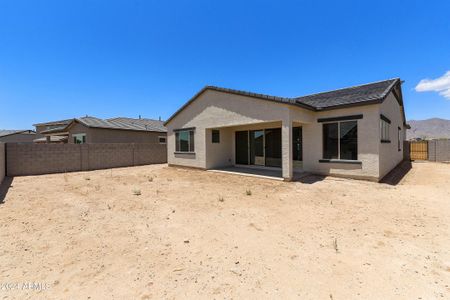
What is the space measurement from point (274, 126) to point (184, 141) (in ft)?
19.1

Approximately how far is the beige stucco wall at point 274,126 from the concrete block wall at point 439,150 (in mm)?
9077

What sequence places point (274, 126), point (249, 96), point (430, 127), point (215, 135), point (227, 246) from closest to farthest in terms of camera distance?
1. point (227, 246)
2. point (249, 96)
3. point (274, 126)
4. point (215, 135)
5. point (430, 127)

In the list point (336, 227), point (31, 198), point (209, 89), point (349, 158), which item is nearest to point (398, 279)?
point (336, 227)

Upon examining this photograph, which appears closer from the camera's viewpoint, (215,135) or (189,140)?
(215,135)

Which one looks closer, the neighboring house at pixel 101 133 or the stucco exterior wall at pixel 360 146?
the stucco exterior wall at pixel 360 146

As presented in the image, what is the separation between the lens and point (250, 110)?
32.3 feet

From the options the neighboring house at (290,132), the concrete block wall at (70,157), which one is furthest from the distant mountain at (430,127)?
the concrete block wall at (70,157)

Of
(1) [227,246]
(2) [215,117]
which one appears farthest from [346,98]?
(1) [227,246]

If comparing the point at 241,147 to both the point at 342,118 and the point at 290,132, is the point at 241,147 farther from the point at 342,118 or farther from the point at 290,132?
the point at 342,118

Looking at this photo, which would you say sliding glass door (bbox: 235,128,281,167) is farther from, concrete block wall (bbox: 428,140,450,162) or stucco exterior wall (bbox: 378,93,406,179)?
concrete block wall (bbox: 428,140,450,162)

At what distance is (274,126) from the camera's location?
11289 millimetres

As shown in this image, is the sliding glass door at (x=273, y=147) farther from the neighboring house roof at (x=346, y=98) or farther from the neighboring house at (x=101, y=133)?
the neighboring house at (x=101, y=133)

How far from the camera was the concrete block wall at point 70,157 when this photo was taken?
11000 millimetres

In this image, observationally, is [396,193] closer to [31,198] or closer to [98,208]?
[98,208]
